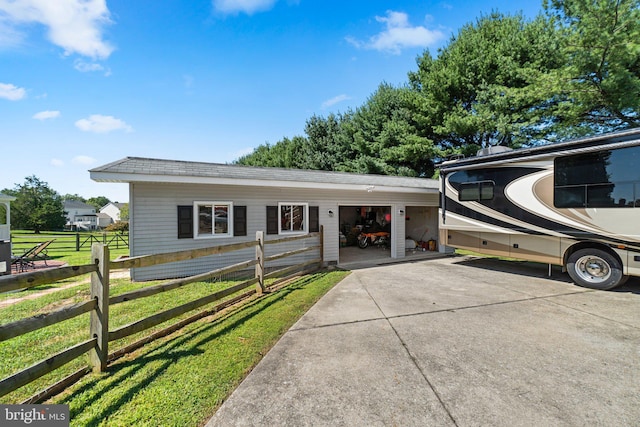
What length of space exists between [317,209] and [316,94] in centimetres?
1323

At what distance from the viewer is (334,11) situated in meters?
10.2

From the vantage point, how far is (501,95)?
15.0m

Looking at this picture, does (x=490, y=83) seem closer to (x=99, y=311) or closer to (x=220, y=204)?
(x=220, y=204)

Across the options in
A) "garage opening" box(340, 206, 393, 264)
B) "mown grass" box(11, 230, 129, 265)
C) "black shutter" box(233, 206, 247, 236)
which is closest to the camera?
"black shutter" box(233, 206, 247, 236)

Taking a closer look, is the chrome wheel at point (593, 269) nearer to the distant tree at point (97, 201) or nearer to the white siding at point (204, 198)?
the white siding at point (204, 198)

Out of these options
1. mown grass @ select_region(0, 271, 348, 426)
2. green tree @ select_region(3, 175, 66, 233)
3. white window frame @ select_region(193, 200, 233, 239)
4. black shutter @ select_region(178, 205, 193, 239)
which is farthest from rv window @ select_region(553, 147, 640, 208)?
green tree @ select_region(3, 175, 66, 233)

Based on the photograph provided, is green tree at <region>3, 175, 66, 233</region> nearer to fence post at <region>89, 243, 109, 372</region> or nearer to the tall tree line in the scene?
the tall tree line

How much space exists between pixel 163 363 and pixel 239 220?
5419mm

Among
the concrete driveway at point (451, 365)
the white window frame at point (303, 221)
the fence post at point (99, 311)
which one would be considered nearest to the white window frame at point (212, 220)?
the white window frame at point (303, 221)

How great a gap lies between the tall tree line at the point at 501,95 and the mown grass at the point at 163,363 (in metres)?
13.6

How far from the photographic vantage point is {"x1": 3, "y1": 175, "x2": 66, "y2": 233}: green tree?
106 ft

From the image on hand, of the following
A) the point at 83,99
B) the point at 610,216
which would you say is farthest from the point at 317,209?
the point at 83,99

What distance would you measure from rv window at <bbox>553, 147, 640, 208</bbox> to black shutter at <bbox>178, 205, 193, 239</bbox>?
8997 mm

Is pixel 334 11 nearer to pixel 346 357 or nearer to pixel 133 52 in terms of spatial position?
pixel 133 52
